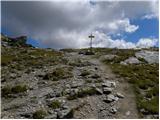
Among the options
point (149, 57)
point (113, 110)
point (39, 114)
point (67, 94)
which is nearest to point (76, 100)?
point (67, 94)

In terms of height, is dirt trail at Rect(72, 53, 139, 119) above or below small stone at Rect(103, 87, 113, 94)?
below

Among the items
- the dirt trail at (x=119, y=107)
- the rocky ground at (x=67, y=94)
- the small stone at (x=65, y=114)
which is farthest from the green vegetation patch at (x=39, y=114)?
the dirt trail at (x=119, y=107)

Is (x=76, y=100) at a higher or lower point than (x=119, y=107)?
higher

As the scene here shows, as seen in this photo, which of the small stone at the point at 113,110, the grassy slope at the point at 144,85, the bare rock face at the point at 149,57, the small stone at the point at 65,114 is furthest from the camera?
the bare rock face at the point at 149,57

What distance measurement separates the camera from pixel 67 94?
1086 inches

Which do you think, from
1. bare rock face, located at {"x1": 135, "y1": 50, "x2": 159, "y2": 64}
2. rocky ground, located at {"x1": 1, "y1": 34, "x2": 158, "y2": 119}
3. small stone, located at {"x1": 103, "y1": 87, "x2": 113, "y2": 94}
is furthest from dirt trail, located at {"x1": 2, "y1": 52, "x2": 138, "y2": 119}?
bare rock face, located at {"x1": 135, "y1": 50, "x2": 159, "y2": 64}

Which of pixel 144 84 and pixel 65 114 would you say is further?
pixel 144 84

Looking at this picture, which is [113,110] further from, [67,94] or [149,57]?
[149,57]

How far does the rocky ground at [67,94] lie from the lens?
2389 cm

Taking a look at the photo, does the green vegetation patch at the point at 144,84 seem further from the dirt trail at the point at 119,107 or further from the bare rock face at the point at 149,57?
the bare rock face at the point at 149,57

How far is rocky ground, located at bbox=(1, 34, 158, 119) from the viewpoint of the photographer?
941 inches

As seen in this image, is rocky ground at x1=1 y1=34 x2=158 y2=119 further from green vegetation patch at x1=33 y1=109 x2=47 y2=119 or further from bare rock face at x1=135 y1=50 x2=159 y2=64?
bare rock face at x1=135 y1=50 x2=159 y2=64

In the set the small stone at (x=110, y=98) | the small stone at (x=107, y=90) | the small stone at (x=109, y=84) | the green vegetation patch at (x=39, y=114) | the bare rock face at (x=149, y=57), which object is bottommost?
the green vegetation patch at (x=39, y=114)

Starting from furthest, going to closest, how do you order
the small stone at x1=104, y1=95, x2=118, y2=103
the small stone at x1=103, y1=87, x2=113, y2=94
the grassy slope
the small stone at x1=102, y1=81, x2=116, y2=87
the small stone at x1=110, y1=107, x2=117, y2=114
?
the small stone at x1=102, y1=81, x2=116, y2=87 → the small stone at x1=103, y1=87, x2=113, y2=94 → the small stone at x1=104, y1=95, x2=118, y2=103 → the grassy slope → the small stone at x1=110, y1=107, x2=117, y2=114
